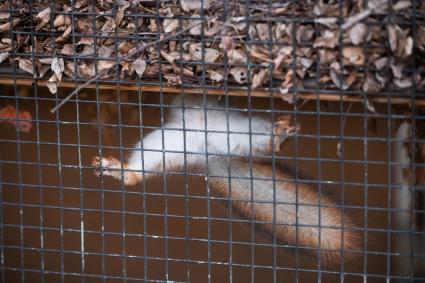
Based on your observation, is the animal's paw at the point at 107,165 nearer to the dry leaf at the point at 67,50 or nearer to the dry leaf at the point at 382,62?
the dry leaf at the point at 67,50

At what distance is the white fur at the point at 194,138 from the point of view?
2635mm

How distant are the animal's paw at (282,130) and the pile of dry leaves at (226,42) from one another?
0.15 metres

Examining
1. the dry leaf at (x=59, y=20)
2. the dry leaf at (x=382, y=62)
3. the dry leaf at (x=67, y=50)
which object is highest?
the dry leaf at (x=59, y=20)

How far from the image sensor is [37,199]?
300cm

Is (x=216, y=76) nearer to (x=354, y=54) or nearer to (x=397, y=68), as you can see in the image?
Result: (x=354, y=54)

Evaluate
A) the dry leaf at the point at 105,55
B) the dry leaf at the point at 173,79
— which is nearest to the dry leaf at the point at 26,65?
the dry leaf at the point at 105,55

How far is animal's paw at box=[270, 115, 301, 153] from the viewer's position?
255 centimetres

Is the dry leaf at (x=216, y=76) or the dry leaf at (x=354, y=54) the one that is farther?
the dry leaf at (x=216, y=76)

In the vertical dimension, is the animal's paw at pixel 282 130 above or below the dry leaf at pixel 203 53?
below

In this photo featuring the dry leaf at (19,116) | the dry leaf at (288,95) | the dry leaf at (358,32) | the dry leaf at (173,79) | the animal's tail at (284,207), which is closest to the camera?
the dry leaf at (358,32)

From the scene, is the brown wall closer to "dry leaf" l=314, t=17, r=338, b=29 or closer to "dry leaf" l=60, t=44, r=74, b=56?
"dry leaf" l=60, t=44, r=74, b=56

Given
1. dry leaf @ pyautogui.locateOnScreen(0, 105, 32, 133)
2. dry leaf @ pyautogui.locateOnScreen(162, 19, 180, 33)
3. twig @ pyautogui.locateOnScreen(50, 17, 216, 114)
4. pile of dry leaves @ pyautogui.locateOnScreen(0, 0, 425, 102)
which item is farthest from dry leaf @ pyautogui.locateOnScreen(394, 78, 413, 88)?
dry leaf @ pyautogui.locateOnScreen(0, 105, 32, 133)

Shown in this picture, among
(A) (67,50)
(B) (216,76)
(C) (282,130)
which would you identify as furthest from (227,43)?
(A) (67,50)

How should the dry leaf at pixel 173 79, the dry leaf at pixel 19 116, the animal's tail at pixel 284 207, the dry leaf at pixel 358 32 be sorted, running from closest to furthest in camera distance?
the dry leaf at pixel 358 32
the dry leaf at pixel 173 79
the animal's tail at pixel 284 207
the dry leaf at pixel 19 116
